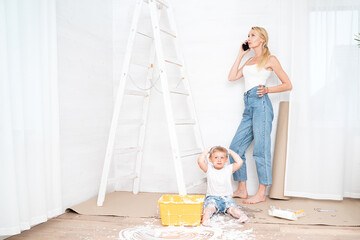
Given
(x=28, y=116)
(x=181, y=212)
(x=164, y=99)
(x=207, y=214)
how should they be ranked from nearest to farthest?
(x=28, y=116), (x=181, y=212), (x=207, y=214), (x=164, y=99)

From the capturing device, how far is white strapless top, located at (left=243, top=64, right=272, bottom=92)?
2.93m

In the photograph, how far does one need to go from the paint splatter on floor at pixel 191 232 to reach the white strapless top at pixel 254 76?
1.21 m

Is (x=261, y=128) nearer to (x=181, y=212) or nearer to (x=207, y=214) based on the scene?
(x=207, y=214)

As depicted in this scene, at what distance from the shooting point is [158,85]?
3363mm

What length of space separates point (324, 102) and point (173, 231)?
1638mm

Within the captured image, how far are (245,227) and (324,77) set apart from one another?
144 centimetres

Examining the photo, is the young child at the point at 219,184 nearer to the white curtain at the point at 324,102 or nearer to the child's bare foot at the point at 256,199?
the child's bare foot at the point at 256,199

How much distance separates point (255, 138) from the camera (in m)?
2.95

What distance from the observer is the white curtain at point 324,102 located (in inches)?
111

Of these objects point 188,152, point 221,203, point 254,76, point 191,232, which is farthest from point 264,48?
point 191,232

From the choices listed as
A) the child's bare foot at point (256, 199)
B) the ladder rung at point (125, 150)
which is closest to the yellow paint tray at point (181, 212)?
the child's bare foot at point (256, 199)

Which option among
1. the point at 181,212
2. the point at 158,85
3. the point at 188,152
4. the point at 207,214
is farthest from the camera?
the point at 158,85

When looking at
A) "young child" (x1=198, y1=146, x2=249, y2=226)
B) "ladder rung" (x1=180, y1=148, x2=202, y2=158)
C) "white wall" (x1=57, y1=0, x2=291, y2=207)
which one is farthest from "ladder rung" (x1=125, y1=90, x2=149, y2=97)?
"young child" (x1=198, y1=146, x2=249, y2=226)

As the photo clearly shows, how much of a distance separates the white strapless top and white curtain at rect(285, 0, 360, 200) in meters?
0.25
